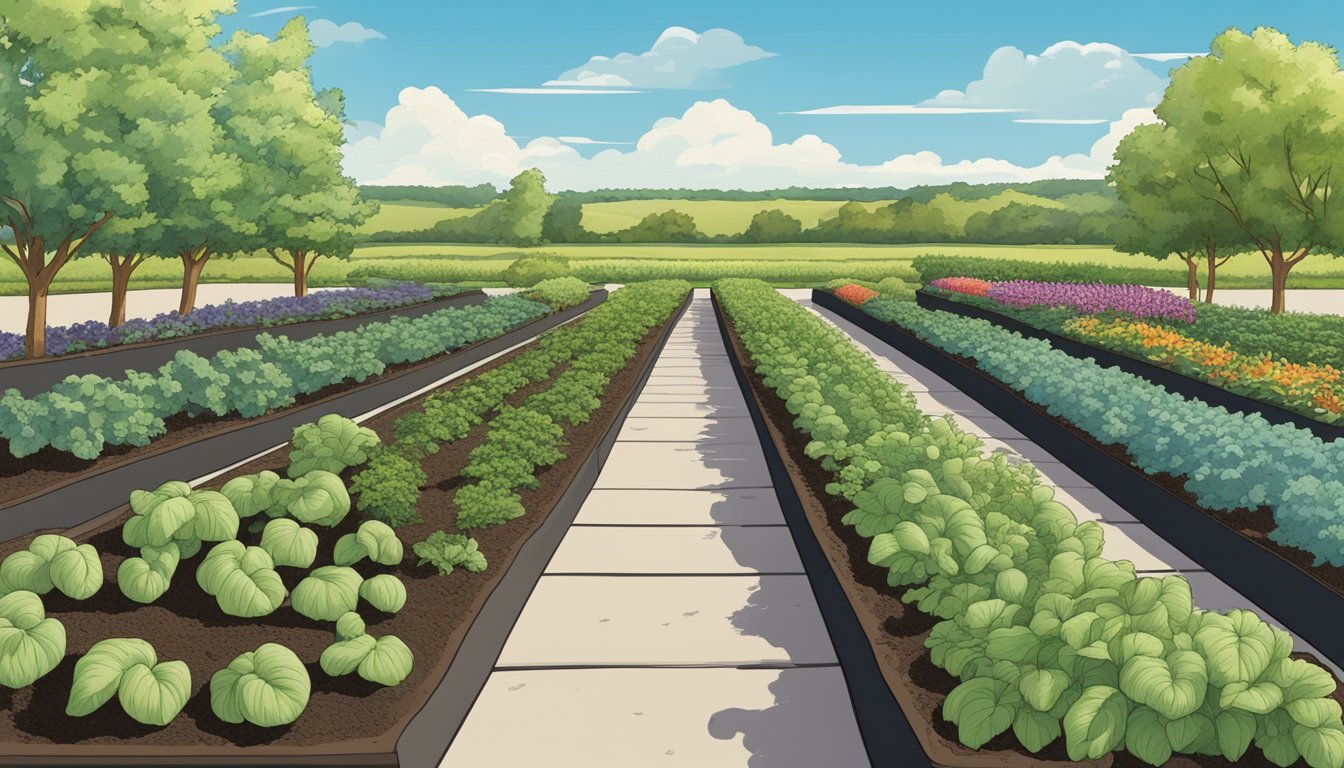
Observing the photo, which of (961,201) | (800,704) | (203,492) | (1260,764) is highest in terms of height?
(961,201)

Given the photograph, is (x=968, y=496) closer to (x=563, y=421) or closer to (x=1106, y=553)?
(x=1106, y=553)

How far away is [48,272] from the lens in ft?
46.5

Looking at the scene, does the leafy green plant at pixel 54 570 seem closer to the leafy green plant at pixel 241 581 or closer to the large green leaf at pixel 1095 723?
the leafy green plant at pixel 241 581

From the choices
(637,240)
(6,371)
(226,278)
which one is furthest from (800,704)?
(637,240)

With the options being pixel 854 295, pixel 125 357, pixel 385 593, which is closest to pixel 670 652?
pixel 385 593

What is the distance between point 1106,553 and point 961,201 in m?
85.8

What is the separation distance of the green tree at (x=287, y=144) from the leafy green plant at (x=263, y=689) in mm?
19442

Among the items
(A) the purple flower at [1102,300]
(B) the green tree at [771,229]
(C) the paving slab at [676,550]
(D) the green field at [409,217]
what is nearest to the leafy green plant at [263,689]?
(C) the paving slab at [676,550]

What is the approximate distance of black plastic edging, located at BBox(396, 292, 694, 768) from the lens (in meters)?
3.25

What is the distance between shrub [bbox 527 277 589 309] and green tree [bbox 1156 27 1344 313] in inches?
681

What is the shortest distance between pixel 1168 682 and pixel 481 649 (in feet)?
8.86

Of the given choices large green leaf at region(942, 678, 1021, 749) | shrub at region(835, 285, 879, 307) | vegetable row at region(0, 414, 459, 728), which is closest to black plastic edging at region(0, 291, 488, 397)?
vegetable row at region(0, 414, 459, 728)

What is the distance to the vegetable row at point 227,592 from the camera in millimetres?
3100

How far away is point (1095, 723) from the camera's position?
104 inches
